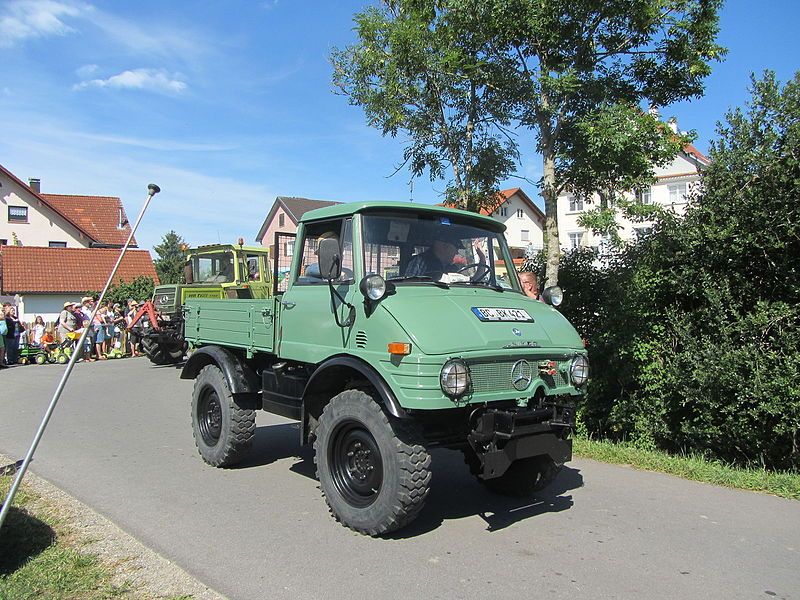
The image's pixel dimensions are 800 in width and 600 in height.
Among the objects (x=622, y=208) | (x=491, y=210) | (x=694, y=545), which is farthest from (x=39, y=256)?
(x=694, y=545)

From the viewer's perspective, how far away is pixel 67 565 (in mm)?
4180

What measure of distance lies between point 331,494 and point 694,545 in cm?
271

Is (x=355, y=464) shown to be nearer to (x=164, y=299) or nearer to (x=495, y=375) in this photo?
(x=495, y=375)

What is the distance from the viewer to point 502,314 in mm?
5051

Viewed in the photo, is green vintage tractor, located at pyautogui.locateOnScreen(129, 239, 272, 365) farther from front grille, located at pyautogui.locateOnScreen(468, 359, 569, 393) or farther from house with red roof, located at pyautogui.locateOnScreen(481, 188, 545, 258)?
house with red roof, located at pyautogui.locateOnScreen(481, 188, 545, 258)

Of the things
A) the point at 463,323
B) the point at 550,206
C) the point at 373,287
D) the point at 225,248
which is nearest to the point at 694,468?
the point at 463,323

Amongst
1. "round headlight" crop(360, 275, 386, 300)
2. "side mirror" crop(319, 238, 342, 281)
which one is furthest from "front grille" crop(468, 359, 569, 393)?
"side mirror" crop(319, 238, 342, 281)

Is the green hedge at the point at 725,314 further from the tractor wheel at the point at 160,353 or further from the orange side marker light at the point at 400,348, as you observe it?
the tractor wheel at the point at 160,353

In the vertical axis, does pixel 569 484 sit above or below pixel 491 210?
below

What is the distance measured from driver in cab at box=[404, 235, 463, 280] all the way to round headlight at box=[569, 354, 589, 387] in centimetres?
128

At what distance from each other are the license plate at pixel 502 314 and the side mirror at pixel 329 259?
113cm

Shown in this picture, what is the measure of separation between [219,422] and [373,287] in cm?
309

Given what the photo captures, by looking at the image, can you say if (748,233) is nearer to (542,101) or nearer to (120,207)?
(542,101)

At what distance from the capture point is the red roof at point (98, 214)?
161ft
